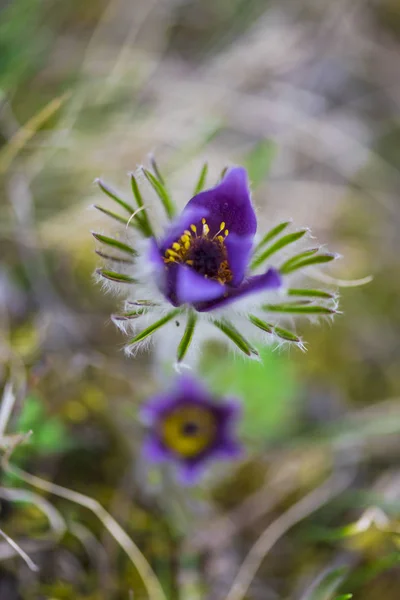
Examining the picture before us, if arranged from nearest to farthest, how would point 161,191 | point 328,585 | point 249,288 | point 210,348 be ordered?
point 249,288 < point 161,191 < point 328,585 < point 210,348

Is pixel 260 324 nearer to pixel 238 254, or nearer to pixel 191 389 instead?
pixel 238 254

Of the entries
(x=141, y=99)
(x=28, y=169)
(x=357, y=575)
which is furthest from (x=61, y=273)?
(x=357, y=575)

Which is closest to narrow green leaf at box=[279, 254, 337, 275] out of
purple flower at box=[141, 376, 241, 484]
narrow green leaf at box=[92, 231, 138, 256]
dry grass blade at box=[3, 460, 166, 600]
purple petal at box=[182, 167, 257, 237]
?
purple petal at box=[182, 167, 257, 237]

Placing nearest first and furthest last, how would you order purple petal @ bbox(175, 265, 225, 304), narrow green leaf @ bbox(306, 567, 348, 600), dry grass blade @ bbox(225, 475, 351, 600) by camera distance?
purple petal @ bbox(175, 265, 225, 304), narrow green leaf @ bbox(306, 567, 348, 600), dry grass blade @ bbox(225, 475, 351, 600)

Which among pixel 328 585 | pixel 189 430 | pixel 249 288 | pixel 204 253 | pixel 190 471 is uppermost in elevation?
pixel 204 253

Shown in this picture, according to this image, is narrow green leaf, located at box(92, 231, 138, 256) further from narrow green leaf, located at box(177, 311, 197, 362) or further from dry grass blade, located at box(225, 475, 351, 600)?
dry grass blade, located at box(225, 475, 351, 600)

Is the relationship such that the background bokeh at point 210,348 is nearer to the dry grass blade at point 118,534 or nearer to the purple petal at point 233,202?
the dry grass blade at point 118,534


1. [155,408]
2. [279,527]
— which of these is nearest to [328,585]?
[279,527]
